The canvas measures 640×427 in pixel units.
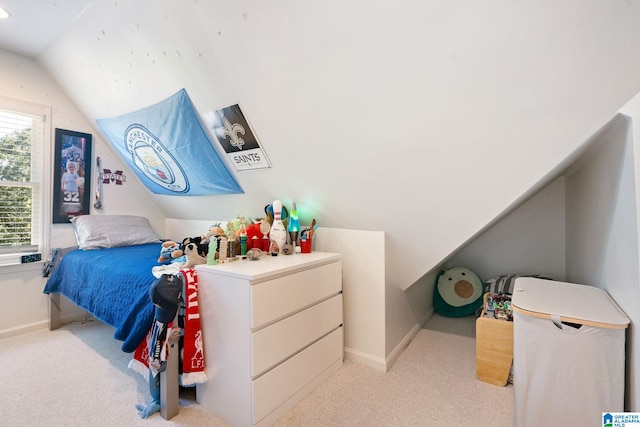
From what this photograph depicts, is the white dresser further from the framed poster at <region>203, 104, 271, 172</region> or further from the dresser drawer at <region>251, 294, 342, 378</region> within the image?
the framed poster at <region>203, 104, 271, 172</region>

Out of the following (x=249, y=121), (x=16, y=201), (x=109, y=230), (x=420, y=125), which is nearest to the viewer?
(x=420, y=125)

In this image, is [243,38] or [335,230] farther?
[335,230]

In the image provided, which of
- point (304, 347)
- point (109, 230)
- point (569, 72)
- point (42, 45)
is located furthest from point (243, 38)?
point (109, 230)

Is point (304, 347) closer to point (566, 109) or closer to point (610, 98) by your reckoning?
point (566, 109)

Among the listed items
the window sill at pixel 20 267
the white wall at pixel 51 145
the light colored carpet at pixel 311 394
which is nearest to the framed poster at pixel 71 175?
the white wall at pixel 51 145

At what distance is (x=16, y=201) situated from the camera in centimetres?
258

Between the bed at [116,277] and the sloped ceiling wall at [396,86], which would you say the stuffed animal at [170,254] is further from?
the sloped ceiling wall at [396,86]

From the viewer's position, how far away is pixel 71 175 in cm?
281

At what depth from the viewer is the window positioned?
251cm

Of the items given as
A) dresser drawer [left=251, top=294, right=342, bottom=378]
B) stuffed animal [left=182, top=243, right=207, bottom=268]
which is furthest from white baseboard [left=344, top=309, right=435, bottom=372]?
stuffed animal [left=182, top=243, right=207, bottom=268]

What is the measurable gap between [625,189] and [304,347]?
66.5 inches

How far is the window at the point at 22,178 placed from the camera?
251 cm

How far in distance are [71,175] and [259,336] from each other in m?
2.72

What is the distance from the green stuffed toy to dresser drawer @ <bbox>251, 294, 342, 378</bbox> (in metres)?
1.40
